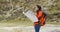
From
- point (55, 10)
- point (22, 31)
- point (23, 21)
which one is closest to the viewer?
point (22, 31)

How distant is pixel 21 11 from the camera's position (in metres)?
14.1

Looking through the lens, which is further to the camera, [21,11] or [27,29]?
[21,11]

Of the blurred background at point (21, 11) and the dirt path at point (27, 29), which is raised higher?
the blurred background at point (21, 11)

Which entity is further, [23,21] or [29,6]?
[29,6]

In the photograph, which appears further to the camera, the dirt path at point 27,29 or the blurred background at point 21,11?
the blurred background at point 21,11

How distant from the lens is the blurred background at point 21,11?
13.0 meters

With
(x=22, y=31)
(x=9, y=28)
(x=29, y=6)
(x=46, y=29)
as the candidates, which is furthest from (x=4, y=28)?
(x=29, y=6)

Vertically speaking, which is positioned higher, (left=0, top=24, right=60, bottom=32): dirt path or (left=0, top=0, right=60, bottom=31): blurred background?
(left=0, top=0, right=60, bottom=31): blurred background

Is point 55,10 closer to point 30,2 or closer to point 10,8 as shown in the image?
point 30,2

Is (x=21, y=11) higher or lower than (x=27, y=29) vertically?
higher

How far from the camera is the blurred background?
13031mm

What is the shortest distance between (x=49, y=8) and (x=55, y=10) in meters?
0.43

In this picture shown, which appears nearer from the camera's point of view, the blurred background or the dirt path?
the dirt path

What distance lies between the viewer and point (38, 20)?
8.18 meters
